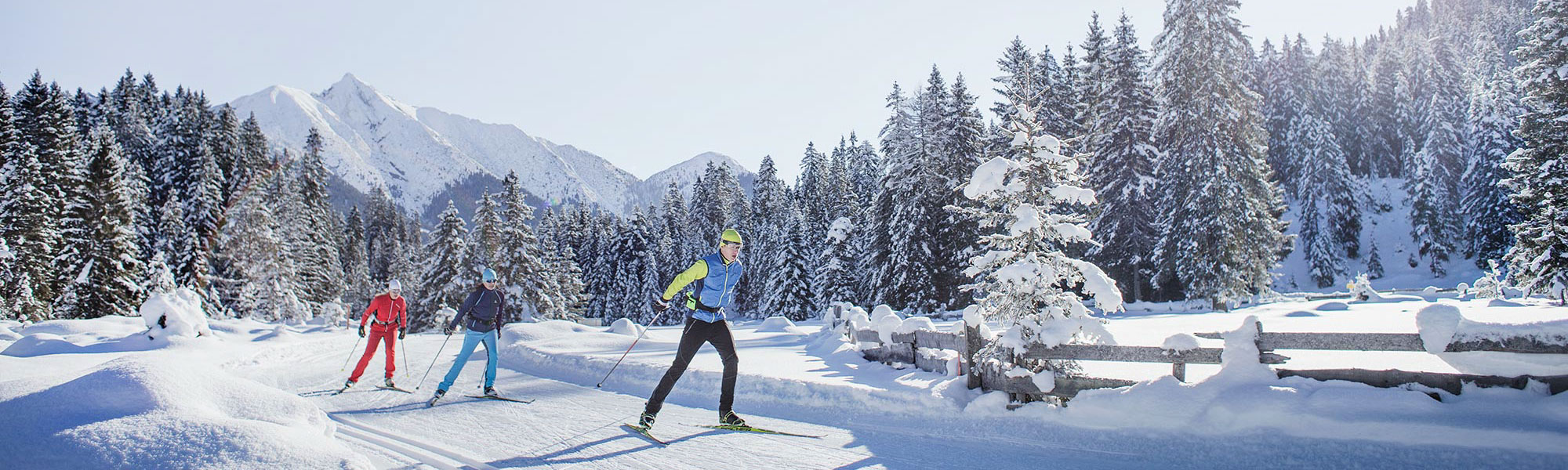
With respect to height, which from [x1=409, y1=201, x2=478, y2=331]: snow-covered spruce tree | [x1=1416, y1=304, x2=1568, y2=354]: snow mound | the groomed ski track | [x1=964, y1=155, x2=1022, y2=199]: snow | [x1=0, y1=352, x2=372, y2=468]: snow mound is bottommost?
the groomed ski track

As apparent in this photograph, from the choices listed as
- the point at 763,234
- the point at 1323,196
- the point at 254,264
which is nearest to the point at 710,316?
the point at 254,264

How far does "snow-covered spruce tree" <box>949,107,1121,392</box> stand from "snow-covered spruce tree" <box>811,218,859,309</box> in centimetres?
2908

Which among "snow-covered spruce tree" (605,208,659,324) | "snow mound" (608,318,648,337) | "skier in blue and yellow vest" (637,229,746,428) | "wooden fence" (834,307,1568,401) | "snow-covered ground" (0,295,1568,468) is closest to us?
"snow-covered ground" (0,295,1568,468)

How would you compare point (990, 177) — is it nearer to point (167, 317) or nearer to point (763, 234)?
point (167, 317)

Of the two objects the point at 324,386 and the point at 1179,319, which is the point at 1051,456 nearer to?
the point at 324,386

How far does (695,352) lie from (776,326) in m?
15.4

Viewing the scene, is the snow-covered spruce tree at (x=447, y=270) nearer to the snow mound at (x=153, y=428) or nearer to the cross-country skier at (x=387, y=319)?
the cross-country skier at (x=387, y=319)

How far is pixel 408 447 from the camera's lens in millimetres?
6613

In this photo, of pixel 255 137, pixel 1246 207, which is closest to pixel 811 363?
pixel 1246 207

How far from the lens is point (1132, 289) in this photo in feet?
108

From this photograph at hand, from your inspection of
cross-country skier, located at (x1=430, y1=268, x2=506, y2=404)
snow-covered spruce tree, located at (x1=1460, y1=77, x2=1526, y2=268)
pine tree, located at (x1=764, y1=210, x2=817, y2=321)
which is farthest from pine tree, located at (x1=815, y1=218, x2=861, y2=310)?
snow-covered spruce tree, located at (x1=1460, y1=77, x2=1526, y2=268)

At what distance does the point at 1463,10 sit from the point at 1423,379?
140 meters

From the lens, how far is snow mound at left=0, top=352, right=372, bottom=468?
16.0ft

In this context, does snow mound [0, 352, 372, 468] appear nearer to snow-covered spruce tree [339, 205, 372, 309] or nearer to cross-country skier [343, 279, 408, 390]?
cross-country skier [343, 279, 408, 390]
